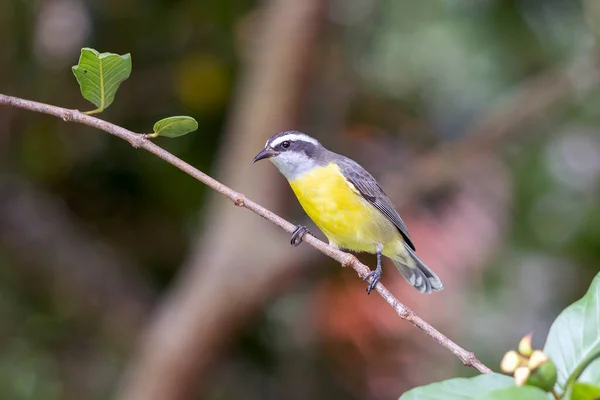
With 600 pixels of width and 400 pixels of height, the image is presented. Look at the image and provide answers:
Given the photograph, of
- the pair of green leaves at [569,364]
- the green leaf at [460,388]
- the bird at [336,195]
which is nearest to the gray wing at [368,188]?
the bird at [336,195]

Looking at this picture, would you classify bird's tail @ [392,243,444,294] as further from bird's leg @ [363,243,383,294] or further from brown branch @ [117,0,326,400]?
brown branch @ [117,0,326,400]

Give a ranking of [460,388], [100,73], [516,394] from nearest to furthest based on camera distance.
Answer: [516,394] → [460,388] → [100,73]

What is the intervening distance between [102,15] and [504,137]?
2.98m

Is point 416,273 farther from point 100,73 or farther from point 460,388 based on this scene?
point 460,388

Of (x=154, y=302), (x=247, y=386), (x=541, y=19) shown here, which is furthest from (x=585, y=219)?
(x=154, y=302)

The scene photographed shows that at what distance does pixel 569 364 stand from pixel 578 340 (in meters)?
0.05

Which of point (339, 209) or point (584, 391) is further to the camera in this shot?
point (339, 209)

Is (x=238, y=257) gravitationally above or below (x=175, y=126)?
below

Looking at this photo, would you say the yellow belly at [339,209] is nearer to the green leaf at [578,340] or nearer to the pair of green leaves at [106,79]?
the pair of green leaves at [106,79]

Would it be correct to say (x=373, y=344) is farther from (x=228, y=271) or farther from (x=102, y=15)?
(x=102, y=15)

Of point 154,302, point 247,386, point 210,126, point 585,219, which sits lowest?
point 247,386

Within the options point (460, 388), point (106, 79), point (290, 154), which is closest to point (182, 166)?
point (106, 79)

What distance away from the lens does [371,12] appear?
5820 millimetres

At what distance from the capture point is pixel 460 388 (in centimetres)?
119
